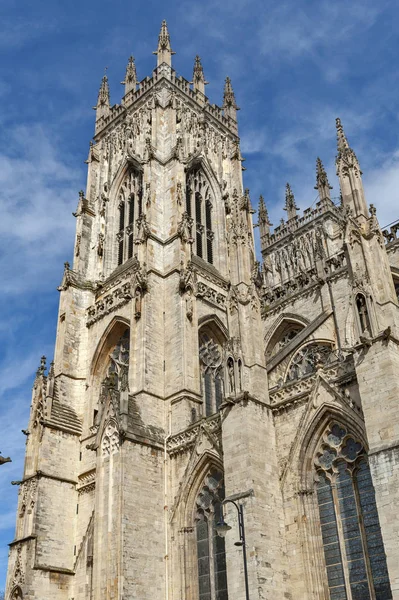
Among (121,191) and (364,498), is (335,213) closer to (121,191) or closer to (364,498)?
A: (121,191)

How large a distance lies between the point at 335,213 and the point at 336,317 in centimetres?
1551

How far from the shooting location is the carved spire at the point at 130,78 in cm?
3413

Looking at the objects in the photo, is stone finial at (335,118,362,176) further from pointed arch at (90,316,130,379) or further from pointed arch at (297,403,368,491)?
pointed arch at (90,316,130,379)

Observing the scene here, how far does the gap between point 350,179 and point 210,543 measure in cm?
1079

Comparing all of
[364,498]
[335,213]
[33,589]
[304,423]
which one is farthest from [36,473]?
[335,213]

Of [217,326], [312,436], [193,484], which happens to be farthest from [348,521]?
[217,326]

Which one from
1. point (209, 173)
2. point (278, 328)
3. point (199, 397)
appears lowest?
point (199, 397)

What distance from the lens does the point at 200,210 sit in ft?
99.1

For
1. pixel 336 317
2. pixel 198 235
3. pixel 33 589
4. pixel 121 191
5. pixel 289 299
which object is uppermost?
pixel 121 191

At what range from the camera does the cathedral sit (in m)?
15.0

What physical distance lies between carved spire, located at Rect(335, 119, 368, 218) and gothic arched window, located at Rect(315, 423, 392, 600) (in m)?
5.88

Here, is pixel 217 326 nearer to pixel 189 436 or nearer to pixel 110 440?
pixel 189 436

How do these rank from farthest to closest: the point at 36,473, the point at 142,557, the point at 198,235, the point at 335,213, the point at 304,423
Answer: the point at 335,213 < the point at 198,235 < the point at 36,473 < the point at 142,557 < the point at 304,423

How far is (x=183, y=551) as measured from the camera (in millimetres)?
18641
